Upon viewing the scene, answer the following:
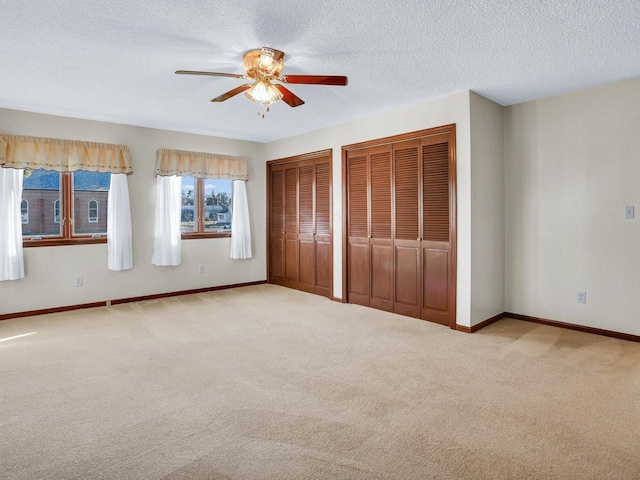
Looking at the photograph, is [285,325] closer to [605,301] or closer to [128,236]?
[128,236]

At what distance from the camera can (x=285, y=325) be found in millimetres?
4336

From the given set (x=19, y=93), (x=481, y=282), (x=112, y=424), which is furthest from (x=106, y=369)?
(x=481, y=282)

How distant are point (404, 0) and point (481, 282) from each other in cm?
297

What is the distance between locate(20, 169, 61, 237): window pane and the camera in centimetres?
477

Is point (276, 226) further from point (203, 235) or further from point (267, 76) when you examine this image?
point (267, 76)

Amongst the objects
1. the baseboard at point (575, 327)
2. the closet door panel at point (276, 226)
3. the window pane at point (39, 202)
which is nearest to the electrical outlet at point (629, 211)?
the baseboard at point (575, 327)

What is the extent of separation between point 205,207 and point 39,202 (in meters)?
2.20

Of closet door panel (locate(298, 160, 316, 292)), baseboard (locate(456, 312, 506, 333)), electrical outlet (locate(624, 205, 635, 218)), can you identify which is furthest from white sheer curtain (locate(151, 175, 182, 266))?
electrical outlet (locate(624, 205, 635, 218))

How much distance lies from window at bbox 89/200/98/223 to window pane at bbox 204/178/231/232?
1571 mm

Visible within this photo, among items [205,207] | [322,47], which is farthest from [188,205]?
[322,47]

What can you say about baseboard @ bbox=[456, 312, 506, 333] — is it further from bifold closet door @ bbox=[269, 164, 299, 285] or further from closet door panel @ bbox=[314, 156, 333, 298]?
bifold closet door @ bbox=[269, 164, 299, 285]

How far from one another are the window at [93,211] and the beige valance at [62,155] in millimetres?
468

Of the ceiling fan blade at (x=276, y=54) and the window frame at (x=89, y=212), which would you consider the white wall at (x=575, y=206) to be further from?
the window frame at (x=89, y=212)

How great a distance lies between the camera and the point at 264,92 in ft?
10.2
